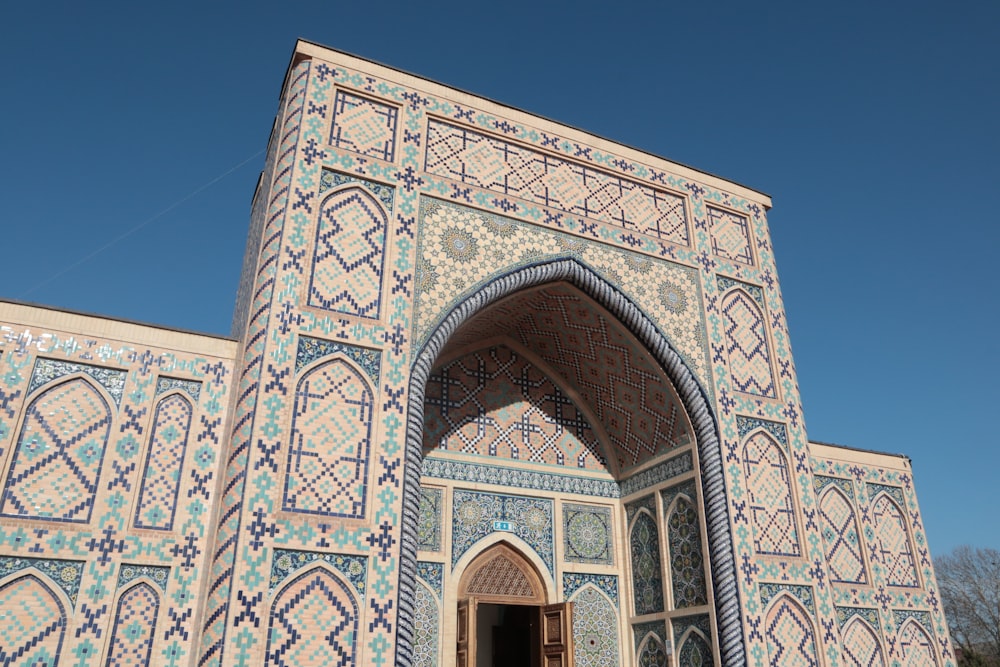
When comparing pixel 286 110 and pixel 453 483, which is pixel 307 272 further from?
pixel 453 483

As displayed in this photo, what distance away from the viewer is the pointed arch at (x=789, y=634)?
20.2 feet

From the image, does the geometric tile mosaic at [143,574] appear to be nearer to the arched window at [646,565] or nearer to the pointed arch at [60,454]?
the pointed arch at [60,454]

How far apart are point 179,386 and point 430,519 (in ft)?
7.84

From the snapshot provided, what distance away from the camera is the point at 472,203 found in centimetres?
643

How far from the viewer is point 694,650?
20.7ft

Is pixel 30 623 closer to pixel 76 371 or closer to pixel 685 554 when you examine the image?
pixel 76 371

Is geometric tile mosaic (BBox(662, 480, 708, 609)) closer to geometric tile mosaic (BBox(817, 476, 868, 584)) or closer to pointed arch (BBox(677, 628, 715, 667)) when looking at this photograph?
pointed arch (BBox(677, 628, 715, 667))

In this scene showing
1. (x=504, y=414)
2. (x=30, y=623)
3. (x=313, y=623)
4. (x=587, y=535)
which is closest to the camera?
(x=30, y=623)

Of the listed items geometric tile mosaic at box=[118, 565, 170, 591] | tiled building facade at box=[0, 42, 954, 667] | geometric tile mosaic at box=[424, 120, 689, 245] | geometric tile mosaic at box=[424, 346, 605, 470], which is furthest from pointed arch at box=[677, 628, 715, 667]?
geometric tile mosaic at box=[118, 565, 170, 591]

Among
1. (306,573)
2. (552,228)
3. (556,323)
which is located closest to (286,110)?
(552,228)

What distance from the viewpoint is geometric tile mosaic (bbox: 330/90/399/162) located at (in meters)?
6.09

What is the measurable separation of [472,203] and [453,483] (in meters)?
2.38

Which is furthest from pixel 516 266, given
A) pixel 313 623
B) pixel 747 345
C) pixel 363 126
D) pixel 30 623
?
pixel 30 623

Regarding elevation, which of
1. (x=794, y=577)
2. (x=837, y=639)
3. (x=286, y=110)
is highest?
(x=286, y=110)
